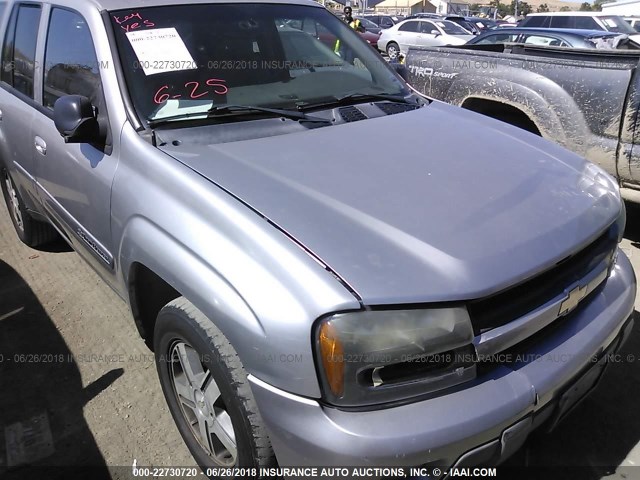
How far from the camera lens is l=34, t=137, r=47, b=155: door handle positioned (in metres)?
2.89

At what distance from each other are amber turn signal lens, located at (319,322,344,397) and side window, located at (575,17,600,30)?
1657 cm

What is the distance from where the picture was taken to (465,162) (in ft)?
7.35

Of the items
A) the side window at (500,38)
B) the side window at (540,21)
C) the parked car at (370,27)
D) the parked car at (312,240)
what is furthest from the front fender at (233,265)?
the parked car at (370,27)

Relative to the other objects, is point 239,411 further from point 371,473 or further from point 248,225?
point 248,225

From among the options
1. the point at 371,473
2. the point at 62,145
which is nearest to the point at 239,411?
the point at 371,473

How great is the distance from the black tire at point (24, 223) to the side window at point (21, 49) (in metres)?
0.77

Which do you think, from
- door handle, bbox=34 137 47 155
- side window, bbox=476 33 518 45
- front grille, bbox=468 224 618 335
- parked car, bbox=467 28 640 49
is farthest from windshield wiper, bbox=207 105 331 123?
side window, bbox=476 33 518 45

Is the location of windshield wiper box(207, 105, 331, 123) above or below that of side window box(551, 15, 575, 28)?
above

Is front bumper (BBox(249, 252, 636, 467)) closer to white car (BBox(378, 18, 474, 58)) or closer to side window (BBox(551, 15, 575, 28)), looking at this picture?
side window (BBox(551, 15, 575, 28))

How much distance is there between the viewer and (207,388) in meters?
1.99

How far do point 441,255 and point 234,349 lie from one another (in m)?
0.71

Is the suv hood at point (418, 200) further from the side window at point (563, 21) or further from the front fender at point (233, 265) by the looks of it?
the side window at point (563, 21)

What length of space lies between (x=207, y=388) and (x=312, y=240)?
76 cm

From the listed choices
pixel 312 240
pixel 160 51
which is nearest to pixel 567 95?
pixel 160 51
